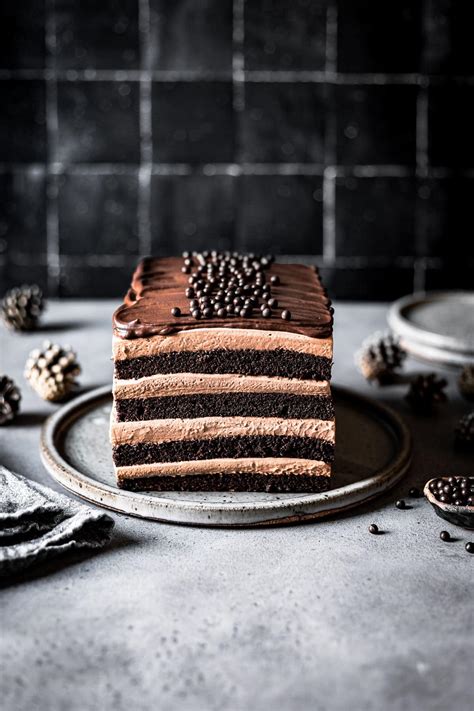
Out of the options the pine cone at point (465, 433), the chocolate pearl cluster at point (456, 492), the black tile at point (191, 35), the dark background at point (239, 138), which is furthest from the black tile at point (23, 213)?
the chocolate pearl cluster at point (456, 492)

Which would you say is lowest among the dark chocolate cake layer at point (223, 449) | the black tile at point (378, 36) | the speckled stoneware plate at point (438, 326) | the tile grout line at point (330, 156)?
the dark chocolate cake layer at point (223, 449)

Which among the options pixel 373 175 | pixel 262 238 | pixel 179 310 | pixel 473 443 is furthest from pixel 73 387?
pixel 373 175

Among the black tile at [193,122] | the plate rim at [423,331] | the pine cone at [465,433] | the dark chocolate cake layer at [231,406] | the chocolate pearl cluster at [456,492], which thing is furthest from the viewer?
the black tile at [193,122]

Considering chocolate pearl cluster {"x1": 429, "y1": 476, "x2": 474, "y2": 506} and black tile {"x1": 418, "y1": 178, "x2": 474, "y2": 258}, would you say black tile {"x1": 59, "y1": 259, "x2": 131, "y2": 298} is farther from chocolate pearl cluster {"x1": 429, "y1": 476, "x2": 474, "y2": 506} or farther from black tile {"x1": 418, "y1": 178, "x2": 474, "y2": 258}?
chocolate pearl cluster {"x1": 429, "y1": 476, "x2": 474, "y2": 506}

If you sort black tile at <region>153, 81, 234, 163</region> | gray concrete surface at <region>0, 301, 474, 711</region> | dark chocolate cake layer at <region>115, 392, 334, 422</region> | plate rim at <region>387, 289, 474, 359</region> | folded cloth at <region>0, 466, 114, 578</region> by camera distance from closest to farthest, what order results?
1. gray concrete surface at <region>0, 301, 474, 711</region>
2. folded cloth at <region>0, 466, 114, 578</region>
3. dark chocolate cake layer at <region>115, 392, 334, 422</region>
4. plate rim at <region>387, 289, 474, 359</region>
5. black tile at <region>153, 81, 234, 163</region>

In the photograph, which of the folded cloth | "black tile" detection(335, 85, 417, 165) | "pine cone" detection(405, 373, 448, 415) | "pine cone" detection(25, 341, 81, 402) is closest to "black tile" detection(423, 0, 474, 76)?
"black tile" detection(335, 85, 417, 165)

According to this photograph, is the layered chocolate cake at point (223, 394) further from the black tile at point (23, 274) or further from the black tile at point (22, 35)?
the black tile at point (22, 35)
